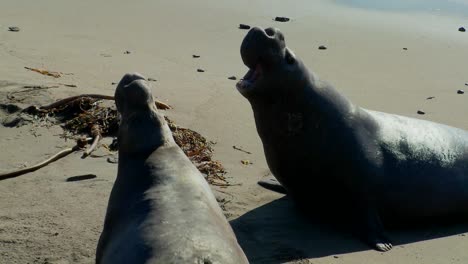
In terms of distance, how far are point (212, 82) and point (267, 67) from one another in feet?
13.1

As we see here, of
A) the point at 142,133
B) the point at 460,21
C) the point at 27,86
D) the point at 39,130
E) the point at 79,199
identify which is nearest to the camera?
the point at 142,133

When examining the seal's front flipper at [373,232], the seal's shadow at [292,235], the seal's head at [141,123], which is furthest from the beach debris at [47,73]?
the seal's head at [141,123]

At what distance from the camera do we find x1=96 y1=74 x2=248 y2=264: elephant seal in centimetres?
364

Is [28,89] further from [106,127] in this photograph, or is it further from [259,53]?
[259,53]

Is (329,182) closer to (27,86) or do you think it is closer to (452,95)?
(27,86)

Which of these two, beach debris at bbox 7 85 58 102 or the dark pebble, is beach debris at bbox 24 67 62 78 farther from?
the dark pebble

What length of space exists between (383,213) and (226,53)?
582cm

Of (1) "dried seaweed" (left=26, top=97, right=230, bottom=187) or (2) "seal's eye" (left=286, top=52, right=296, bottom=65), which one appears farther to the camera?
(1) "dried seaweed" (left=26, top=97, right=230, bottom=187)

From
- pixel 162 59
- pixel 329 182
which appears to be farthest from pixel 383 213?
pixel 162 59

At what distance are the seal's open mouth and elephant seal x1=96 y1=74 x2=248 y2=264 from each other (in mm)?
1263

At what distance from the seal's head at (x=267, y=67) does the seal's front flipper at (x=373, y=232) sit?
1.07m

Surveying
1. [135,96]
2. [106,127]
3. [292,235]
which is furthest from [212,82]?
[135,96]

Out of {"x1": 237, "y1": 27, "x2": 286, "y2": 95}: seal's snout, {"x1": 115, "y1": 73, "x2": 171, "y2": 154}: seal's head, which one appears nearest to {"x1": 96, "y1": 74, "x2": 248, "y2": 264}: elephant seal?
{"x1": 115, "y1": 73, "x2": 171, "y2": 154}: seal's head

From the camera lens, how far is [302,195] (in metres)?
6.27
